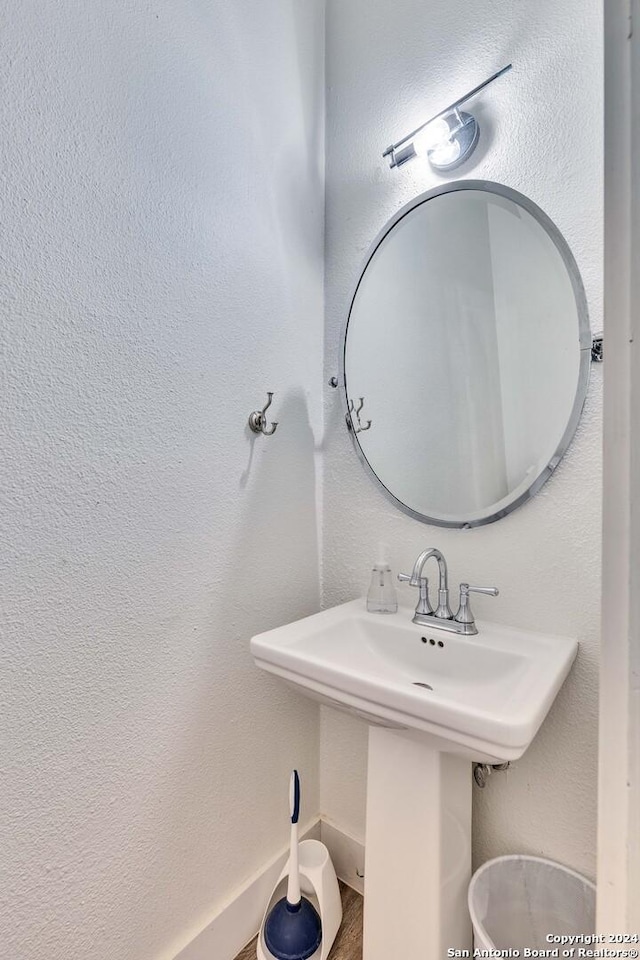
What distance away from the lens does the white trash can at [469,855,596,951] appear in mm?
812

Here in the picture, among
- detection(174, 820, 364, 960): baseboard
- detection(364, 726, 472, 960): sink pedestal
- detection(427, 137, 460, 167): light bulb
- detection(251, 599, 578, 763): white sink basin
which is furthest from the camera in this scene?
detection(427, 137, 460, 167): light bulb

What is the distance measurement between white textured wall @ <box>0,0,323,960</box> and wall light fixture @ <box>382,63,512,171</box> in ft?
1.16

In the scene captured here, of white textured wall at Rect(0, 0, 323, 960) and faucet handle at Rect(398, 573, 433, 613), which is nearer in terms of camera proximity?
white textured wall at Rect(0, 0, 323, 960)

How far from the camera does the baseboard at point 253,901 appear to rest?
2.88 feet

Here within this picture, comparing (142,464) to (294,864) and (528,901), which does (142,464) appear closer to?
(294,864)

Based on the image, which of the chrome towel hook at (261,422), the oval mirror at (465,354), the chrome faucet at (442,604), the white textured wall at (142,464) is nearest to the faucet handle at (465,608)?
the chrome faucet at (442,604)

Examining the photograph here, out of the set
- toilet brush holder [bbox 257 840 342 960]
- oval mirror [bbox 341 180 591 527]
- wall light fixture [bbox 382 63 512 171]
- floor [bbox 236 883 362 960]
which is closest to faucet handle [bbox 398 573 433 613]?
oval mirror [bbox 341 180 591 527]

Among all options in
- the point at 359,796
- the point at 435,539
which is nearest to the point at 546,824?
the point at 359,796

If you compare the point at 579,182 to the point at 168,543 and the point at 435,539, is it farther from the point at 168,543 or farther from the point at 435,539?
the point at 168,543

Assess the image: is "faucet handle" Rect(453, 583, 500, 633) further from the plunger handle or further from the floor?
the floor

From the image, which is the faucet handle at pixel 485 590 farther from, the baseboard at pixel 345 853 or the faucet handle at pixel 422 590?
the baseboard at pixel 345 853

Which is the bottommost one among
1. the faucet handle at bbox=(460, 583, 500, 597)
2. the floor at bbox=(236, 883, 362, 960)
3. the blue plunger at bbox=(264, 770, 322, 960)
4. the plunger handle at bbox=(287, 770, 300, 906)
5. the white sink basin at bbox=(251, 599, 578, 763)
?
the floor at bbox=(236, 883, 362, 960)

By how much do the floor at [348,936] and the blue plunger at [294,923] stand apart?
90 millimetres

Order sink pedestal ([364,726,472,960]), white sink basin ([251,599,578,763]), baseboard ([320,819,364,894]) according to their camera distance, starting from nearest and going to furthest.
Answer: white sink basin ([251,599,578,763])
sink pedestal ([364,726,472,960])
baseboard ([320,819,364,894])
